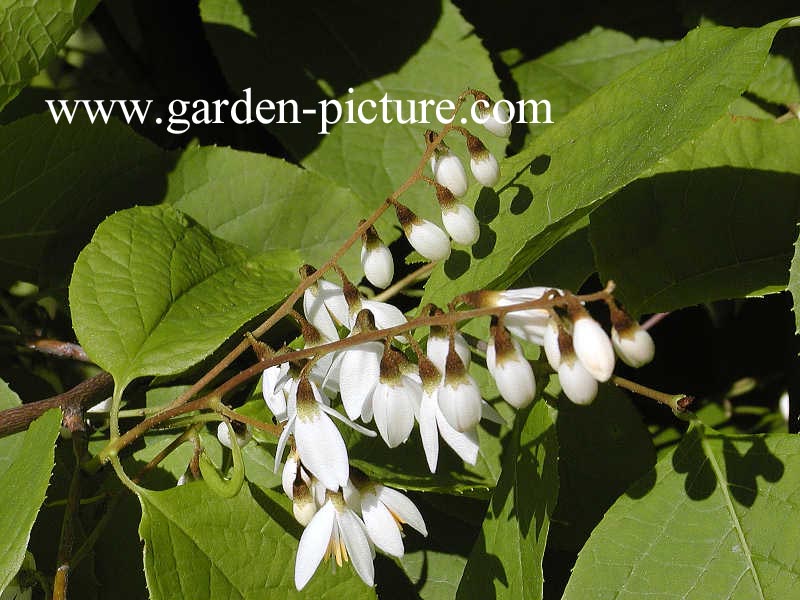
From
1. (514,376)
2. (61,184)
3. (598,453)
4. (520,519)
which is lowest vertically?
(598,453)

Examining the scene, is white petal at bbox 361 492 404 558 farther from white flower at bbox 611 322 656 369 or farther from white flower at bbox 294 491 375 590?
white flower at bbox 611 322 656 369

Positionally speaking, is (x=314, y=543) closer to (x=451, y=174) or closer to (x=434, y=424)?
(x=434, y=424)

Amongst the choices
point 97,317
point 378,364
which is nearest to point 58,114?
point 97,317

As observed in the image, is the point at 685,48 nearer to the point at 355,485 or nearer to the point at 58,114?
the point at 355,485

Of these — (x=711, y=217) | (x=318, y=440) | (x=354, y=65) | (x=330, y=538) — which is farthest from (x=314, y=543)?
(x=354, y=65)

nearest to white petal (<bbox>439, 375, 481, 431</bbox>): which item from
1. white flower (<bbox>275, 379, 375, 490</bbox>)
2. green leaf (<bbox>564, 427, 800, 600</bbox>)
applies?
white flower (<bbox>275, 379, 375, 490</bbox>)

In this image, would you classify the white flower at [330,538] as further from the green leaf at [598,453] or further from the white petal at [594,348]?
the green leaf at [598,453]
